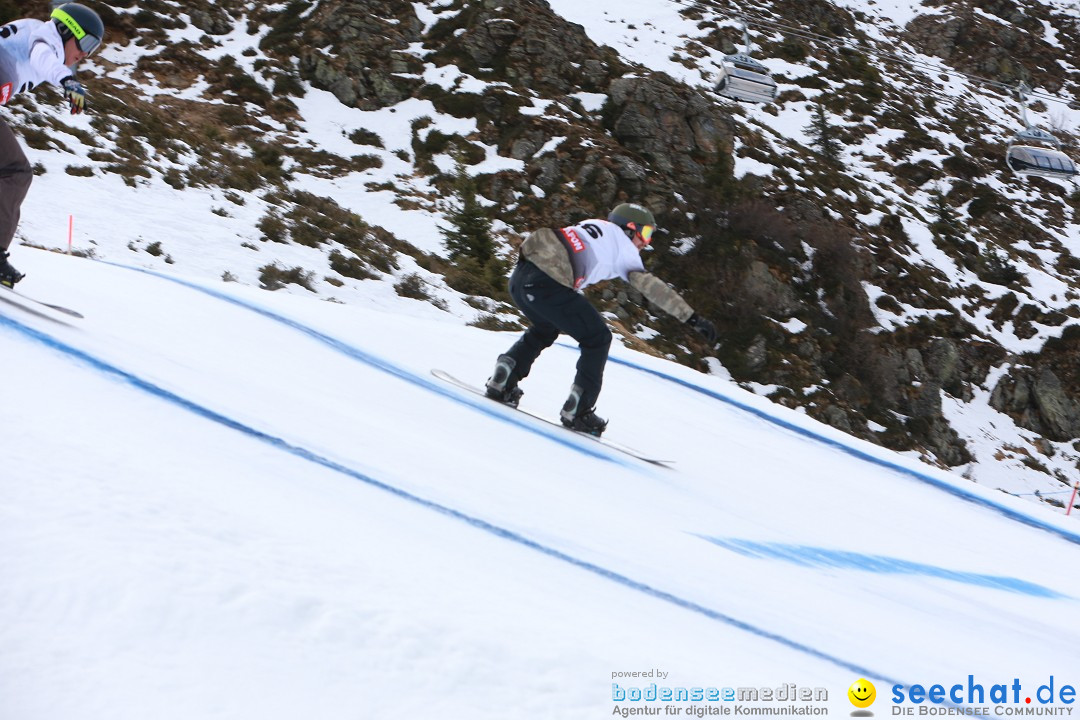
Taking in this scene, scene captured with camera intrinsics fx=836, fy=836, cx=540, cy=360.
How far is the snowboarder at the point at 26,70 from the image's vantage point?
4477 mm

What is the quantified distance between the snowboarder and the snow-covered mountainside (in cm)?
717

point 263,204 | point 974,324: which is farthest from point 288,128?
point 974,324

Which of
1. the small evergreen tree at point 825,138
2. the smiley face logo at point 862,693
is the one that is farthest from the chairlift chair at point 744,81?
the smiley face logo at point 862,693

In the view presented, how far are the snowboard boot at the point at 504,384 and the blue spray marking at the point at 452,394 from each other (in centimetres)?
13

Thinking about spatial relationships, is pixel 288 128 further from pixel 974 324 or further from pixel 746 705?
pixel 746 705

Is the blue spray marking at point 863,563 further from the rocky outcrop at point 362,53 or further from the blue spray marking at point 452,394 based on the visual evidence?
the rocky outcrop at point 362,53

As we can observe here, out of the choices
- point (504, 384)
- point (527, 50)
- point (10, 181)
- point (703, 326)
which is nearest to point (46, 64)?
point (10, 181)

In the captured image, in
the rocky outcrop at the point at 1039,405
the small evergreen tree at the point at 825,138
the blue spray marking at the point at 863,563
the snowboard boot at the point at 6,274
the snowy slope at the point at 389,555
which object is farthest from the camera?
the small evergreen tree at the point at 825,138

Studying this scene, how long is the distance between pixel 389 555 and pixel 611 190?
24387 millimetres

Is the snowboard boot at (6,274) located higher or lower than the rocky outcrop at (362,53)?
lower

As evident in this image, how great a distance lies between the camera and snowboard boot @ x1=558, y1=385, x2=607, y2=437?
5422 mm

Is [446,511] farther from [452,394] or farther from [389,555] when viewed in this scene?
[452,394]

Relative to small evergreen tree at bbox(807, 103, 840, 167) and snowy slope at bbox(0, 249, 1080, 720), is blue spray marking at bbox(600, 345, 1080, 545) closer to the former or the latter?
snowy slope at bbox(0, 249, 1080, 720)

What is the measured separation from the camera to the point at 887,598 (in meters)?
3.53
